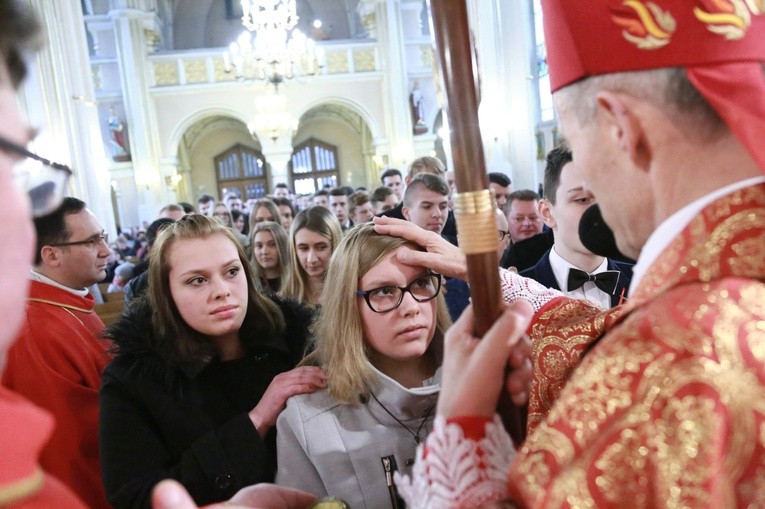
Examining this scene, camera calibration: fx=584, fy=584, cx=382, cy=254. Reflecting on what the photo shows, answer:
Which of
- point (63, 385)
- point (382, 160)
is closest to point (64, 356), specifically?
point (63, 385)

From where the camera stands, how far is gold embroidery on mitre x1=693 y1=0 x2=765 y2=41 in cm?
86

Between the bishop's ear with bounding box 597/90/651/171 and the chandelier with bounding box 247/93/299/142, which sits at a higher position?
the chandelier with bounding box 247/93/299/142

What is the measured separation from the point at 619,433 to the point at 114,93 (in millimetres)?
20944

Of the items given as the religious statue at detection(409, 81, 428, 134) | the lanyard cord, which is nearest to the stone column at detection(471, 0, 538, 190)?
the religious statue at detection(409, 81, 428, 134)

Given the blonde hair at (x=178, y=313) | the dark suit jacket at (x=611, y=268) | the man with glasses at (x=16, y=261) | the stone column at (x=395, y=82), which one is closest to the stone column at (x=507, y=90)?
the stone column at (x=395, y=82)

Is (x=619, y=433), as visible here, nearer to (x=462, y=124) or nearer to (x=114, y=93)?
(x=462, y=124)

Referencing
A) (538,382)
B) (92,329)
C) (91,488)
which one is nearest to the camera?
(538,382)

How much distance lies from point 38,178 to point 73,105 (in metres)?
11.8

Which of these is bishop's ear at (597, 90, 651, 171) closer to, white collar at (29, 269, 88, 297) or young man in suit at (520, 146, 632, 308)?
young man in suit at (520, 146, 632, 308)

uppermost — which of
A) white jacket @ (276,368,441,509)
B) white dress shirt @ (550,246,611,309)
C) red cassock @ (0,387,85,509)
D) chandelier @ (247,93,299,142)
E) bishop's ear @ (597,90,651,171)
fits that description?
chandelier @ (247,93,299,142)

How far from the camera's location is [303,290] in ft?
12.6

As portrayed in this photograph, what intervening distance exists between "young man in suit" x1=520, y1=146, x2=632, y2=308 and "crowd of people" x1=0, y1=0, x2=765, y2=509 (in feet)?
0.04

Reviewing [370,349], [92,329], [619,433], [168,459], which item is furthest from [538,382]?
[92,329]

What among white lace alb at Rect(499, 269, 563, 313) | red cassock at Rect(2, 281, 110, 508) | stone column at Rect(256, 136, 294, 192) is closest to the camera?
white lace alb at Rect(499, 269, 563, 313)
